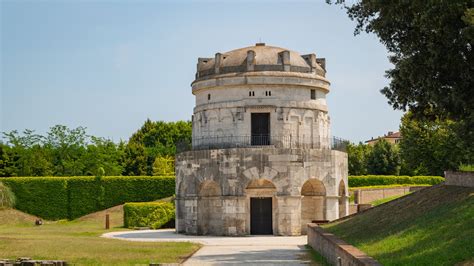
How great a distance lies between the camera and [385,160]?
80812mm

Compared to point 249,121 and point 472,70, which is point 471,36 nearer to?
point 472,70

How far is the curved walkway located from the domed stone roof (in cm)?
1061

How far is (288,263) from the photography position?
2294 centimetres

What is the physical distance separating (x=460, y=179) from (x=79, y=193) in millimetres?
45546

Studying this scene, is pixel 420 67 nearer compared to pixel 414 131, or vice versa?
pixel 420 67

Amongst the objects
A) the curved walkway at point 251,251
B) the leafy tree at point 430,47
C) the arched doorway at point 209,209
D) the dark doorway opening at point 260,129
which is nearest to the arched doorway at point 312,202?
the curved walkway at point 251,251

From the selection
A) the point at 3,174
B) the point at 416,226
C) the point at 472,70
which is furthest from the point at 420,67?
the point at 3,174

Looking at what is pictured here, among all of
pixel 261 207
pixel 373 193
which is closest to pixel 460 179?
pixel 261 207

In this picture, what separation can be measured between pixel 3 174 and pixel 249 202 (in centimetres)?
4651

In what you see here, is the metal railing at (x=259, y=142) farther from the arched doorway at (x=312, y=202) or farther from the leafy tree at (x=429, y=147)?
the leafy tree at (x=429, y=147)

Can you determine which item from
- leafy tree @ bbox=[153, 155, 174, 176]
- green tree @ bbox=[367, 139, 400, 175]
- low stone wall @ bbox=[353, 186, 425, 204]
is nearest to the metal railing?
low stone wall @ bbox=[353, 186, 425, 204]

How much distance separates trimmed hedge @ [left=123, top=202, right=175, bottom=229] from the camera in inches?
2010

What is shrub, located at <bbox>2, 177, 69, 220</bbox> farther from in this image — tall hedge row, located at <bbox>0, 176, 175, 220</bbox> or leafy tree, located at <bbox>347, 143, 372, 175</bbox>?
leafy tree, located at <bbox>347, 143, 372, 175</bbox>

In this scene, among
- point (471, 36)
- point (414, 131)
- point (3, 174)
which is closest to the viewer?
point (471, 36)
